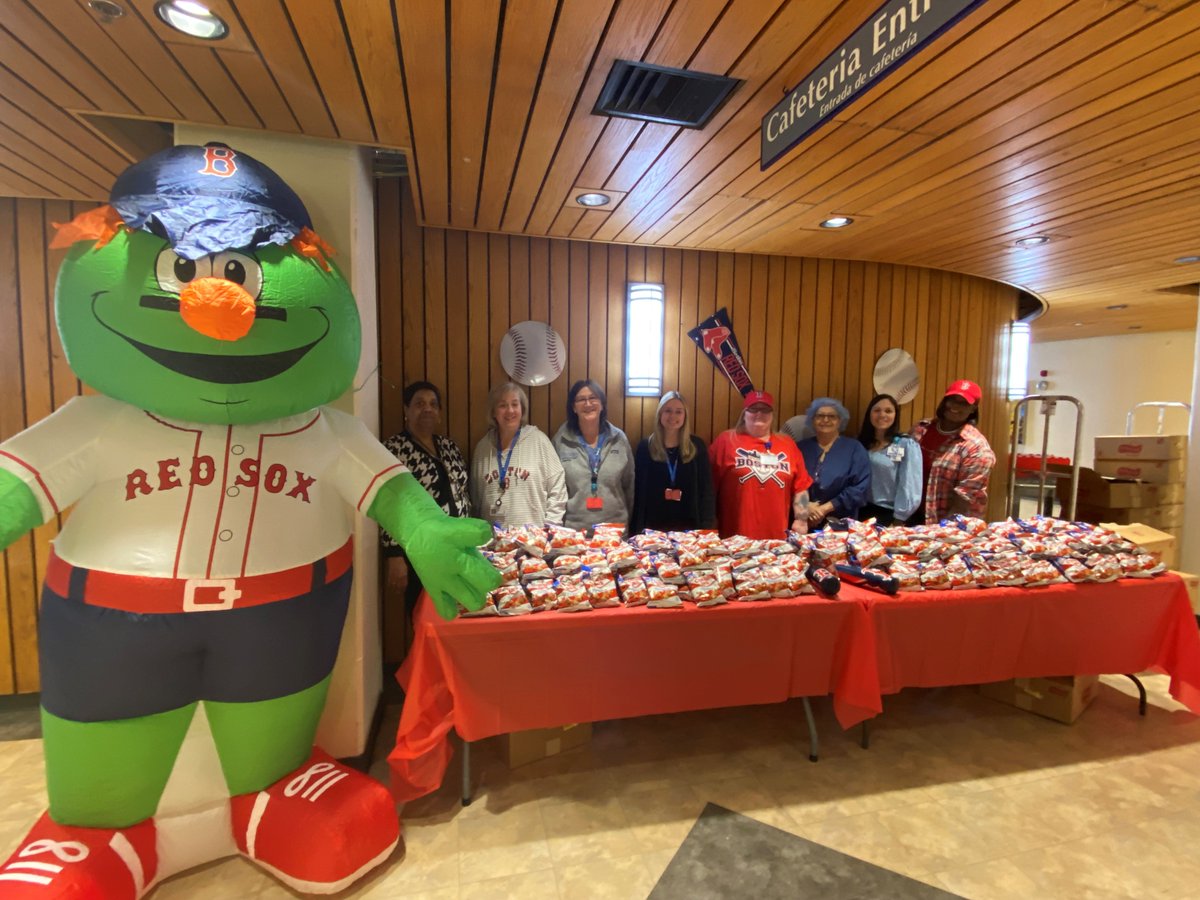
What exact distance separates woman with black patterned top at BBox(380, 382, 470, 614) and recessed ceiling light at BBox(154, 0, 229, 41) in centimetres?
161

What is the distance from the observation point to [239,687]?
1752mm

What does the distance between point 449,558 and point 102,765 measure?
111 centimetres

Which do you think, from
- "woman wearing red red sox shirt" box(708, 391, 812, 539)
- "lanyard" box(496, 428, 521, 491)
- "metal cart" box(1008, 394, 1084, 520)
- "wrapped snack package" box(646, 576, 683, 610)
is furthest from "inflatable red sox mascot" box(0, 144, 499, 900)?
"metal cart" box(1008, 394, 1084, 520)

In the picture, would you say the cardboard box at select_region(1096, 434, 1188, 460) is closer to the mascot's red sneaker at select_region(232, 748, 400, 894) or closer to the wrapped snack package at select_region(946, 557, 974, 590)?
the wrapped snack package at select_region(946, 557, 974, 590)

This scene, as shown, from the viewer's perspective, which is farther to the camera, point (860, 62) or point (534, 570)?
point (534, 570)

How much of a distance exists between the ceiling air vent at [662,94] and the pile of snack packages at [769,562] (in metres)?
1.66

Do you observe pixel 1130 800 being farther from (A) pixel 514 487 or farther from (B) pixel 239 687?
(B) pixel 239 687

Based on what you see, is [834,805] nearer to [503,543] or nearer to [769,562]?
[769,562]

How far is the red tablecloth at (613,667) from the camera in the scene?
2072mm

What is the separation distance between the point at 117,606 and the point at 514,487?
1.73m

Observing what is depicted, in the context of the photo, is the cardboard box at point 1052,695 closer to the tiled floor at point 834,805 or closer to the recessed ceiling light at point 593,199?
the tiled floor at point 834,805

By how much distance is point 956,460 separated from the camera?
3.82 metres

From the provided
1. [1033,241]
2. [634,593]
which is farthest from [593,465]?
[1033,241]

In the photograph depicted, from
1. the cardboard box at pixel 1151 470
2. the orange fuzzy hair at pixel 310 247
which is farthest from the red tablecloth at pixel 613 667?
the cardboard box at pixel 1151 470
